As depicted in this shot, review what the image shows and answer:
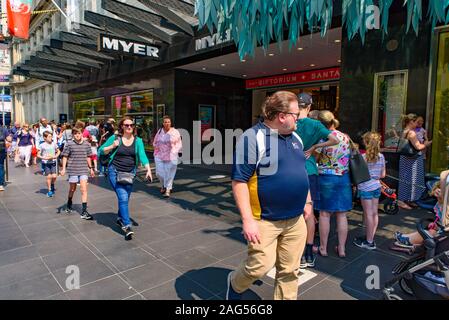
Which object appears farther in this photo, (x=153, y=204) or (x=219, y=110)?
(x=219, y=110)

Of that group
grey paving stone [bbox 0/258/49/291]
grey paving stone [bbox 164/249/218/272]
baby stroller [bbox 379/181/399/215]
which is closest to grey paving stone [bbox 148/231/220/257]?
grey paving stone [bbox 164/249/218/272]

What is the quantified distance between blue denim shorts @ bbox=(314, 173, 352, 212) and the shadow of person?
1400 mm

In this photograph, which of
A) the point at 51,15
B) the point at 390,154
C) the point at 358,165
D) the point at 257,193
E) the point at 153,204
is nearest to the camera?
the point at 257,193

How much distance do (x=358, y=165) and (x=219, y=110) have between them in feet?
37.8

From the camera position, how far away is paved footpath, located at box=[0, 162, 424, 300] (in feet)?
9.91

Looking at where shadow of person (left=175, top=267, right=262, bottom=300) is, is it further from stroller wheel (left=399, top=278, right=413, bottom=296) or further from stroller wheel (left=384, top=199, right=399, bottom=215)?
stroller wheel (left=384, top=199, right=399, bottom=215)

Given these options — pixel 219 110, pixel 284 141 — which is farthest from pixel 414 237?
pixel 219 110

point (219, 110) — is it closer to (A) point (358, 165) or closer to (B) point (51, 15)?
(A) point (358, 165)

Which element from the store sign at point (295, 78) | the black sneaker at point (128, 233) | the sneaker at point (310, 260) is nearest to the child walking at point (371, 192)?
the sneaker at point (310, 260)

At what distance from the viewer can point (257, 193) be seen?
7.54 ft

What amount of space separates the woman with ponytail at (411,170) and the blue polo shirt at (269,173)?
457 cm

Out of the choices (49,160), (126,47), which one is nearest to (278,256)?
(49,160)
